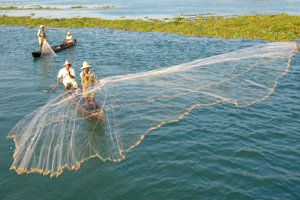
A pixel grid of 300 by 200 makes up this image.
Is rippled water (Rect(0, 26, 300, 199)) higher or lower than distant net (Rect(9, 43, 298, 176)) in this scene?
lower

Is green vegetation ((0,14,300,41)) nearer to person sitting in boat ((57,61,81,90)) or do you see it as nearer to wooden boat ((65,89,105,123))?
person sitting in boat ((57,61,81,90))

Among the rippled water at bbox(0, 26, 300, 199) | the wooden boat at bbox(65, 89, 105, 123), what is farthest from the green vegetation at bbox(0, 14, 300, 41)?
the wooden boat at bbox(65, 89, 105, 123)

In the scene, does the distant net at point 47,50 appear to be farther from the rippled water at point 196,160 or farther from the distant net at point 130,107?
the distant net at point 130,107

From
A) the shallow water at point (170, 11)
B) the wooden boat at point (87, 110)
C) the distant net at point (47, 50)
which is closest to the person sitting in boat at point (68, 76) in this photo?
the wooden boat at point (87, 110)

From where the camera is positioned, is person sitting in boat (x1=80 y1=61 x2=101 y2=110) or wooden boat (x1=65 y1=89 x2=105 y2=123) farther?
person sitting in boat (x1=80 y1=61 x2=101 y2=110)

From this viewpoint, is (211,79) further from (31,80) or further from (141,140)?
(31,80)

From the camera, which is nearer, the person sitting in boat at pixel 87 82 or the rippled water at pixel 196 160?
the rippled water at pixel 196 160

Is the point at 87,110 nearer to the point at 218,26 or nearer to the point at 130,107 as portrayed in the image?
the point at 130,107

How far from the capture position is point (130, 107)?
9297 mm

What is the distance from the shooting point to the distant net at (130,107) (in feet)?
22.5

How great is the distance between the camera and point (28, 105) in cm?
1052

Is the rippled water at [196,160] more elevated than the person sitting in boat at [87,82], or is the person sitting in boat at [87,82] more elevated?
the person sitting in boat at [87,82]

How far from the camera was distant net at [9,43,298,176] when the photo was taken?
6871 mm

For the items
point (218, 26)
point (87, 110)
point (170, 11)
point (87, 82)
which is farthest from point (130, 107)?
point (170, 11)
